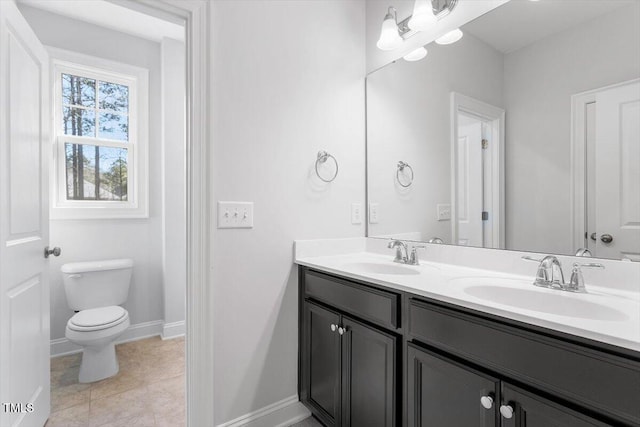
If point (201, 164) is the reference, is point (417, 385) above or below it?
below

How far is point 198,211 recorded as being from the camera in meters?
1.40

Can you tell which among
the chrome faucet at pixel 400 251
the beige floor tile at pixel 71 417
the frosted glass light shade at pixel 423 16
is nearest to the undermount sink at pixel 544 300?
the chrome faucet at pixel 400 251

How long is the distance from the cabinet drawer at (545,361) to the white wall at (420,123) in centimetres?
71

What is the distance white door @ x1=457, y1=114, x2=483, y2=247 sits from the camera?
4.86 feet

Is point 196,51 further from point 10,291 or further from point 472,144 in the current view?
point 472,144

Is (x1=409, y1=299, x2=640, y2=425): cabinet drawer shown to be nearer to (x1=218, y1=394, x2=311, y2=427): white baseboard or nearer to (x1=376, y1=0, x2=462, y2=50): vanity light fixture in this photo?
(x1=218, y1=394, x2=311, y2=427): white baseboard

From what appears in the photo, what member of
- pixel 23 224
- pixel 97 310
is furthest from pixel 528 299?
pixel 97 310

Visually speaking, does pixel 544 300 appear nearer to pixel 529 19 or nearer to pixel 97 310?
pixel 529 19

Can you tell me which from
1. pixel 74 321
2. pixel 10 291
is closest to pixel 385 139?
pixel 10 291

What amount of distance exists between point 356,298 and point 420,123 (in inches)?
42.0

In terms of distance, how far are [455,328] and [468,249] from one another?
638 millimetres

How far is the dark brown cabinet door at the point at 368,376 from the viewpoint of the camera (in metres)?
1.14

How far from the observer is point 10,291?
125cm

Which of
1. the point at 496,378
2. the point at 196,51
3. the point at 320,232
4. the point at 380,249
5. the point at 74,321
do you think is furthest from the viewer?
the point at 74,321
